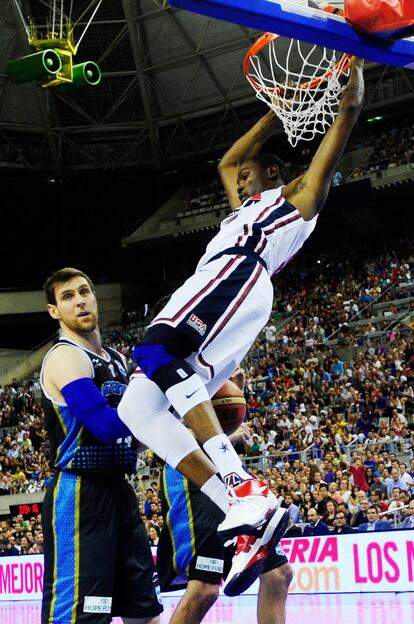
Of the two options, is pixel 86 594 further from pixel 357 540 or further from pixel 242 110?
pixel 242 110

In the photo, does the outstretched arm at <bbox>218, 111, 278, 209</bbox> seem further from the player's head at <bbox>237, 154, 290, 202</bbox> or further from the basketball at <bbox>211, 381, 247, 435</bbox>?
the basketball at <bbox>211, 381, 247, 435</bbox>

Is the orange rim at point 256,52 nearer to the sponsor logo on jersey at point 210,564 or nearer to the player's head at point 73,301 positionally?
the player's head at point 73,301

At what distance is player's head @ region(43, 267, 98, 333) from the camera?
5.41 m

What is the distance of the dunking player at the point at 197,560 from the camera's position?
5.45 metres

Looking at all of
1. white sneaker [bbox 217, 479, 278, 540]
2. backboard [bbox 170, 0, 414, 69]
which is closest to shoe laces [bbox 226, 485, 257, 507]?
white sneaker [bbox 217, 479, 278, 540]

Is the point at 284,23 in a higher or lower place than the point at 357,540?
higher

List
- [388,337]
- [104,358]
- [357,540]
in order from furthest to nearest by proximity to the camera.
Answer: [388,337] < [357,540] < [104,358]

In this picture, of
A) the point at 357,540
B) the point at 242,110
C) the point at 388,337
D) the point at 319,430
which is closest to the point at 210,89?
the point at 242,110

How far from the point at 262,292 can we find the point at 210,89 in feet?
99.8

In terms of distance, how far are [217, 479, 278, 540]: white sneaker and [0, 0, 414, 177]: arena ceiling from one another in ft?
89.9

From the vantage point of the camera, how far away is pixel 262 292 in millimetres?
4719

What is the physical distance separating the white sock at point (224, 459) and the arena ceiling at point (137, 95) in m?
27.1

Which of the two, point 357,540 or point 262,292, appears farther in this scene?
point 357,540

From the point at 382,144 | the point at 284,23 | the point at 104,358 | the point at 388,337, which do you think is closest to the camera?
the point at 284,23
